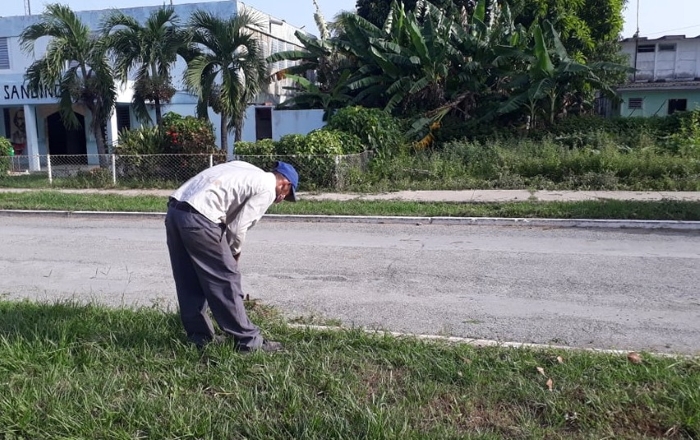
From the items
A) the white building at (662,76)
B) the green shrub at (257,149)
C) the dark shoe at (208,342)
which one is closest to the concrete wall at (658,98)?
the white building at (662,76)

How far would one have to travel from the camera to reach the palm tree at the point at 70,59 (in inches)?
669

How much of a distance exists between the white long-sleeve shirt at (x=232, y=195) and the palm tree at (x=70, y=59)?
13.7 metres

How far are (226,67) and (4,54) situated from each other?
13.1 meters

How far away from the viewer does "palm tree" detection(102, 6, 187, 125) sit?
1691 cm

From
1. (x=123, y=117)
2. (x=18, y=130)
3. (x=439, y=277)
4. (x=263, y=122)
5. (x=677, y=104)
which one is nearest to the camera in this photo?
(x=439, y=277)

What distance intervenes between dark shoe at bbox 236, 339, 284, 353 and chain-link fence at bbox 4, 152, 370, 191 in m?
10.2

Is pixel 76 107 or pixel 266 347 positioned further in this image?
pixel 76 107

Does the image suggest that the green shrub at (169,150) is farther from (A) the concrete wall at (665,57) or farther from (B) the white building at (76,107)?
(A) the concrete wall at (665,57)

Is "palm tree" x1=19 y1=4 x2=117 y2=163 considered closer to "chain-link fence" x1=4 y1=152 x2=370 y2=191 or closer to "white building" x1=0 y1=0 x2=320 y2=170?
"chain-link fence" x1=4 y1=152 x2=370 y2=191

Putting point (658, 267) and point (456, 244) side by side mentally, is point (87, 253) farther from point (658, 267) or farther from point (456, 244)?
point (658, 267)

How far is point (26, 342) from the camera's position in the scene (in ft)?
14.5

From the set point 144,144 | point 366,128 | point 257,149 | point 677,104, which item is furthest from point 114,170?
point 677,104

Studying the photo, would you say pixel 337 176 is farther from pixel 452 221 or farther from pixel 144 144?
pixel 144 144

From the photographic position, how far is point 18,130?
→ 26.6 metres
